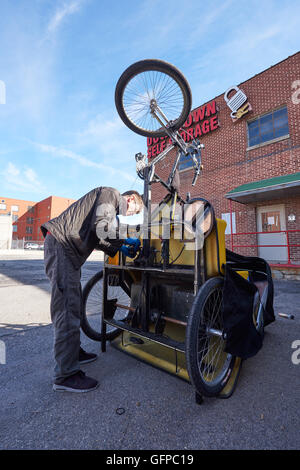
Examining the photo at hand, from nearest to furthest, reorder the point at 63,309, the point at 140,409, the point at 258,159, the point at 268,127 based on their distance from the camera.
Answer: the point at 140,409, the point at 63,309, the point at 268,127, the point at 258,159

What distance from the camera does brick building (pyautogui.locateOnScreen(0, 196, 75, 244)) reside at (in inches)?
2261

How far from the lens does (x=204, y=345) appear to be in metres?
1.79

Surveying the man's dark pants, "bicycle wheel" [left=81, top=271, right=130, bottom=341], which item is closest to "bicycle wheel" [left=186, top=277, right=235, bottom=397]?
the man's dark pants

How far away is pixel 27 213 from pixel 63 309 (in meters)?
68.0

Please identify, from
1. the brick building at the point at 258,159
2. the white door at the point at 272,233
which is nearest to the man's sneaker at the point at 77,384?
the brick building at the point at 258,159

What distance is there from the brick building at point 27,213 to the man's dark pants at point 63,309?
193ft

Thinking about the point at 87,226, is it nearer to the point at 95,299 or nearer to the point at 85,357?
the point at 95,299

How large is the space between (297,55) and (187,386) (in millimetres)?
12558

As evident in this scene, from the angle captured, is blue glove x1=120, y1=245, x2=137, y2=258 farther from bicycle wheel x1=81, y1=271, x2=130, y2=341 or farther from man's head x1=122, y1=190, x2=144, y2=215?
bicycle wheel x1=81, y1=271, x2=130, y2=341

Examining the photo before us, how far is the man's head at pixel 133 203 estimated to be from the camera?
7.32ft

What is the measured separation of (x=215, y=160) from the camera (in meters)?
11.4
